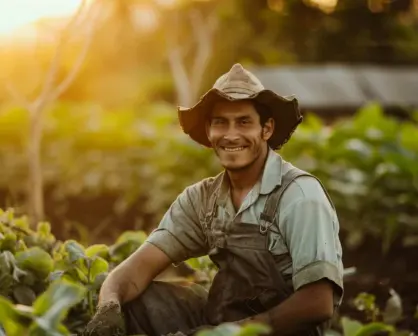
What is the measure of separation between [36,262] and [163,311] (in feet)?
1.94

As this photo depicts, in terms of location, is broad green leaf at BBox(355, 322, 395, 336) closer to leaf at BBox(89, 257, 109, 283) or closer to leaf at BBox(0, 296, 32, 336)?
leaf at BBox(89, 257, 109, 283)

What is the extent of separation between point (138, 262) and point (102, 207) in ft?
22.5

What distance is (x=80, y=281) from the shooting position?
13.1ft

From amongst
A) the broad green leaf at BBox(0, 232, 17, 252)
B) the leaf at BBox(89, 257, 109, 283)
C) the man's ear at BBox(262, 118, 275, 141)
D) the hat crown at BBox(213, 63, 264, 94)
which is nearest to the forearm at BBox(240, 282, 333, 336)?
the man's ear at BBox(262, 118, 275, 141)

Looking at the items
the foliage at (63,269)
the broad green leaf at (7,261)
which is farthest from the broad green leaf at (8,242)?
the broad green leaf at (7,261)

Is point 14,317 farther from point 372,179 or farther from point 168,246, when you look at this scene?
point 372,179

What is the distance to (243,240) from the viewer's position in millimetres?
3541

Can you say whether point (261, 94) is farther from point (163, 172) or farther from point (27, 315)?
point (163, 172)

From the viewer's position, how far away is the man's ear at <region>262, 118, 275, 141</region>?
11.9 feet

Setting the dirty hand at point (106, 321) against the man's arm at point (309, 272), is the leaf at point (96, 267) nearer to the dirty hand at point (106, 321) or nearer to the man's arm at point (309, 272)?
the dirty hand at point (106, 321)

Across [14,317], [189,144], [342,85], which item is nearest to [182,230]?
[14,317]

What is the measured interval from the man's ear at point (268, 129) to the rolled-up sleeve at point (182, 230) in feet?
1.18

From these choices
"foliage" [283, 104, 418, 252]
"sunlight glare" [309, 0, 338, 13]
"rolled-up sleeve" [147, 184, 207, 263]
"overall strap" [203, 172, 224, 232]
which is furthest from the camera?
"sunlight glare" [309, 0, 338, 13]

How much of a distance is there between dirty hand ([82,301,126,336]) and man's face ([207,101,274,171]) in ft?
2.12
